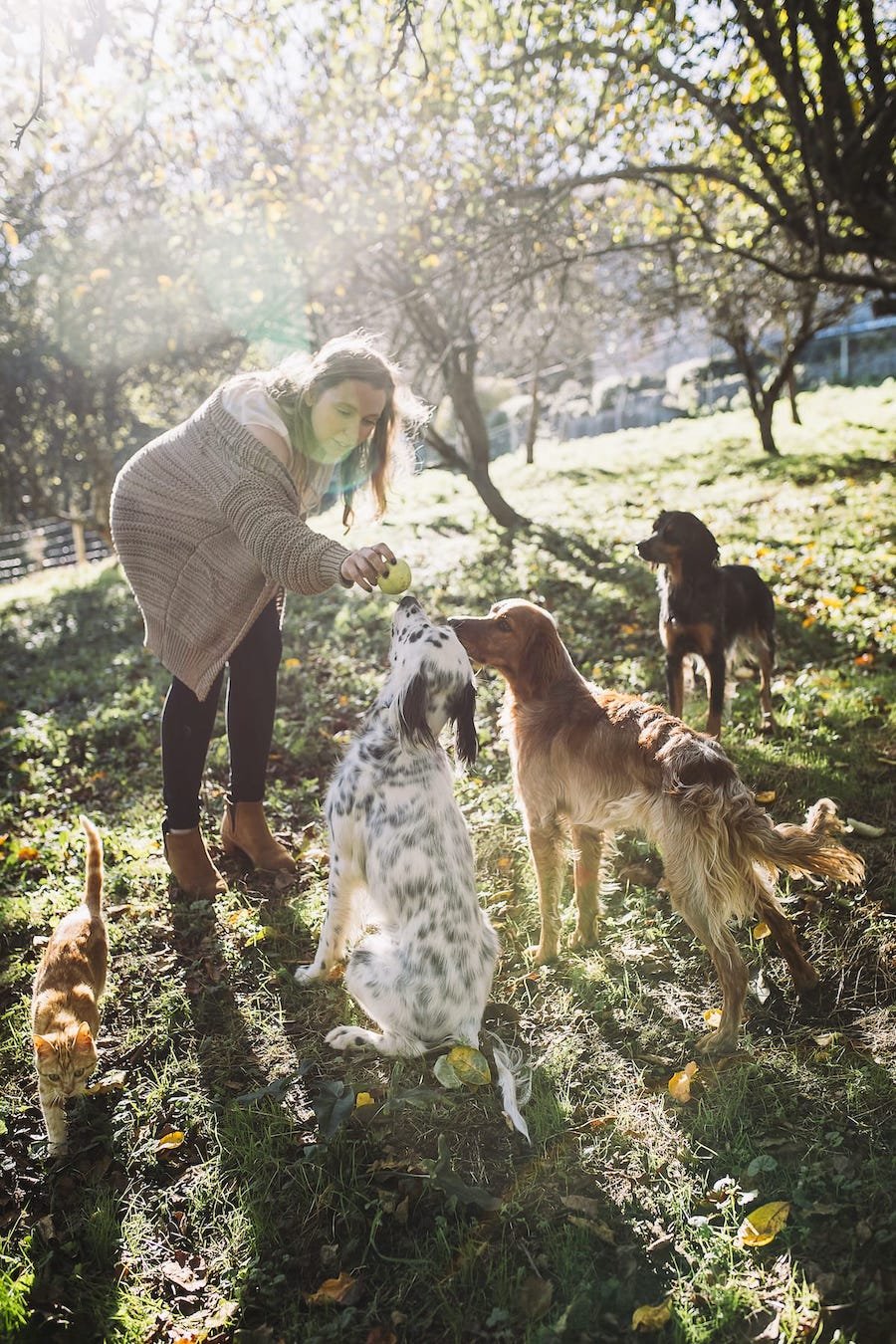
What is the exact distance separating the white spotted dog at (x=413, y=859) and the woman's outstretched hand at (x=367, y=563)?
283mm

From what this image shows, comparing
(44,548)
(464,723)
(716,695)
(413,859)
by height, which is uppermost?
(44,548)

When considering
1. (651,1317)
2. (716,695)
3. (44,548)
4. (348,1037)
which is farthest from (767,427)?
(44,548)

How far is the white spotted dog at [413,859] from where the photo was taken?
275cm

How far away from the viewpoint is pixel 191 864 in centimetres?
401

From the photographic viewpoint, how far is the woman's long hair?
3.36 metres

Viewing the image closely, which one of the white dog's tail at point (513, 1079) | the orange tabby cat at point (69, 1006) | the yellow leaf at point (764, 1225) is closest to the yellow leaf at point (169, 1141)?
the orange tabby cat at point (69, 1006)

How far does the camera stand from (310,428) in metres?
3.47

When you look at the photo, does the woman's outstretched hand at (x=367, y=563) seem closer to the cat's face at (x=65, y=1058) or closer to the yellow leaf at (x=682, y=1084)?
the cat's face at (x=65, y=1058)

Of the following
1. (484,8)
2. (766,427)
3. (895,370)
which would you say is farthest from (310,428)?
(895,370)

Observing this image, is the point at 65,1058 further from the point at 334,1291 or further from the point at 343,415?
the point at 343,415

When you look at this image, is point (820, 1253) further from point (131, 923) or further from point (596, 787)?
point (131, 923)

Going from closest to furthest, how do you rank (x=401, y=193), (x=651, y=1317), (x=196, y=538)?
(x=651, y=1317) → (x=196, y=538) → (x=401, y=193)

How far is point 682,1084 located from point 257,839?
227 centimetres

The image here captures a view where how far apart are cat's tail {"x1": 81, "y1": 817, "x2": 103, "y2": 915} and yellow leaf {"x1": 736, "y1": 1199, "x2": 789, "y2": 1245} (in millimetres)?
2334
